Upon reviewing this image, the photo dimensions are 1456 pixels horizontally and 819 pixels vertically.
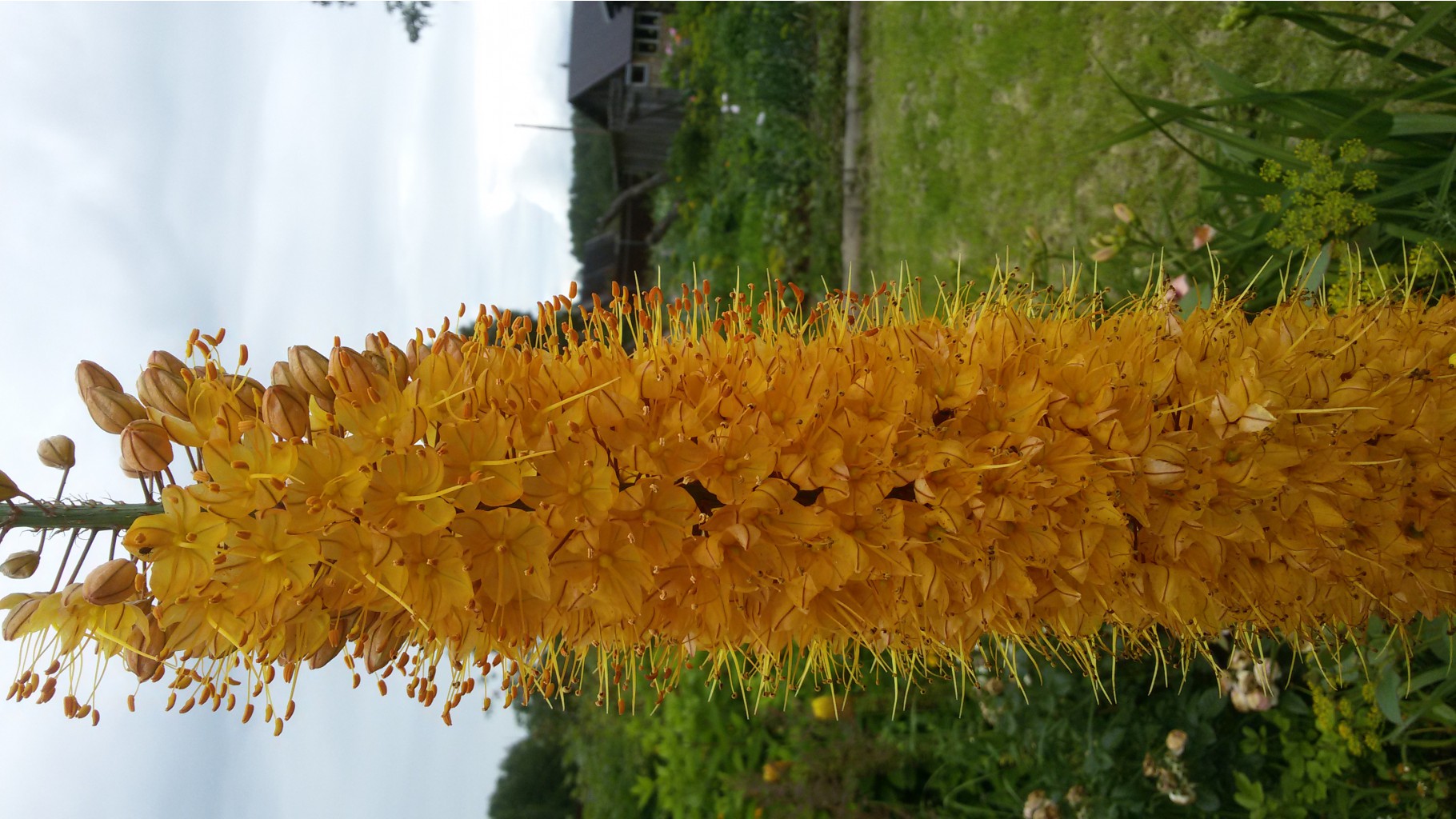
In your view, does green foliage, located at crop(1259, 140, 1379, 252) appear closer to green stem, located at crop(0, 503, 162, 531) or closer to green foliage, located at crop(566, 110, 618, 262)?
green stem, located at crop(0, 503, 162, 531)

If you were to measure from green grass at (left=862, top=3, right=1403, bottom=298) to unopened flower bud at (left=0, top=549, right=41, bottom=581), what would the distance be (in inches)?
139

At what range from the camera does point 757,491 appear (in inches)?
68.1

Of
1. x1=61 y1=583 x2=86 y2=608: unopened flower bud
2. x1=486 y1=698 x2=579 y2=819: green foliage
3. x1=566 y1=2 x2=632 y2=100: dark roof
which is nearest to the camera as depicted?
x1=61 y1=583 x2=86 y2=608: unopened flower bud

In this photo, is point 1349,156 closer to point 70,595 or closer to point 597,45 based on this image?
point 70,595

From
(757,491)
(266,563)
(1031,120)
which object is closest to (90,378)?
(266,563)

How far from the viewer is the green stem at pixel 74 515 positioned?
5.30ft

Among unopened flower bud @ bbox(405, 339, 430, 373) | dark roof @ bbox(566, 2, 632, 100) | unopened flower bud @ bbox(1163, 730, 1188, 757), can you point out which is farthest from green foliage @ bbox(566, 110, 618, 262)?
unopened flower bud @ bbox(405, 339, 430, 373)

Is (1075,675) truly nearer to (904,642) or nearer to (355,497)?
(904,642)

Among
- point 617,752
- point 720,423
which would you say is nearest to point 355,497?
point 720,423

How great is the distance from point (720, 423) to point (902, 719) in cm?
384

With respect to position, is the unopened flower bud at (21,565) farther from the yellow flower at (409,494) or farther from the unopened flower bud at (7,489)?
the yellow flower at (409,494)

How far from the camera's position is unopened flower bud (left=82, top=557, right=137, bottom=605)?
157cm

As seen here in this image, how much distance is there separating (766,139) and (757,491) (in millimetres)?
8493

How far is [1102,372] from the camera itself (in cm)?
187
